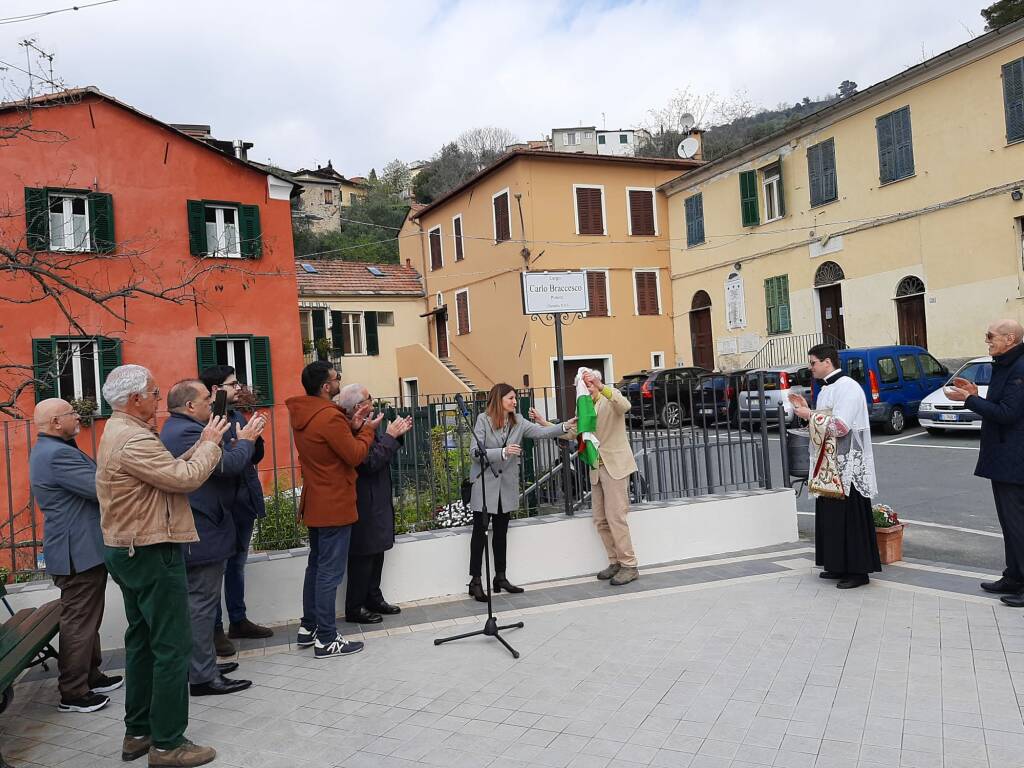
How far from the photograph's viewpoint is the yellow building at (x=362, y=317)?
26594 millimetres

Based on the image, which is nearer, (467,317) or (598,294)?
(598,294)

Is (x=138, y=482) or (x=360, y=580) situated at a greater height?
(x=138, y=482)

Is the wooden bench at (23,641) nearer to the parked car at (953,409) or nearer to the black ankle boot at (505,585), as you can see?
the black ankle boot at (505,585)

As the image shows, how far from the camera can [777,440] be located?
24.8 feet

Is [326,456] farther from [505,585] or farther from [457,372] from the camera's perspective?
[457,372]

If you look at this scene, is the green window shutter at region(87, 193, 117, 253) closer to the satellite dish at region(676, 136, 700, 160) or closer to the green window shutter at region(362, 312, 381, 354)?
the green window shutter at region(362, 312, 381, 354)

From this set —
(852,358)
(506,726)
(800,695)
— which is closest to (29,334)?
(506,726)

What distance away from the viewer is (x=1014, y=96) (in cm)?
1609

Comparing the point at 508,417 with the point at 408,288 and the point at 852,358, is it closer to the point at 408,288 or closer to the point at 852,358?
the point at 852,358

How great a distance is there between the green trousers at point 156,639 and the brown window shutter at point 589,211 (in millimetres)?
22496

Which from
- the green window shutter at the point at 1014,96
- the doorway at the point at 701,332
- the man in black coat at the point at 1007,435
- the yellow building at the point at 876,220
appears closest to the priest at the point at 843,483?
the man in black coat at the point at 1007,435

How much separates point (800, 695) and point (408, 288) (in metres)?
27.2

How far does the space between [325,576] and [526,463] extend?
2.44 m

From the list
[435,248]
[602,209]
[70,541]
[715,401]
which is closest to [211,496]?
[70,541]
